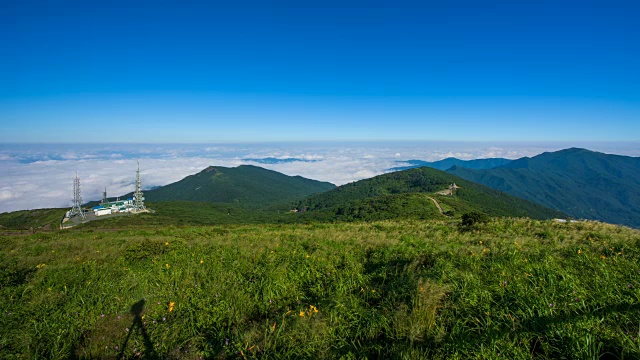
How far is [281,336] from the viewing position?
4098 mm

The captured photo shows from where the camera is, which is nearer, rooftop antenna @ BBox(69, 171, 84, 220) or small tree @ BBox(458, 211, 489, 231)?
small tree @ BBox(458, 211, 489, 231)

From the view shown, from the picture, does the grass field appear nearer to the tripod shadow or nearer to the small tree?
the tripod shadow

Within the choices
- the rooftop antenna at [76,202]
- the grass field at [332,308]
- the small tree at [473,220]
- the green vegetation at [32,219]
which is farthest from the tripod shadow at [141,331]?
the rooftop antenna at [76,202]

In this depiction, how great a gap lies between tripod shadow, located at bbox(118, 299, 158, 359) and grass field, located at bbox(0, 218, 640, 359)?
23 mm

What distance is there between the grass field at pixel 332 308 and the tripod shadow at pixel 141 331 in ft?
0.07

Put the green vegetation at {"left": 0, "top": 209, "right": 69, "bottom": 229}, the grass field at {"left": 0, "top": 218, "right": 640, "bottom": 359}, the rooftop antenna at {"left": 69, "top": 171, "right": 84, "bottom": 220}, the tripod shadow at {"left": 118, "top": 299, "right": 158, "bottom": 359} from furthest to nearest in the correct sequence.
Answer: the rooftop antenna at {"left": 69, "top": 171, "right": 84, "bottom": 220}, the green vegetation at {"left": 0, "top": 209, "right": 69, "bottom": 229}, the tripod shadow at {"left": 118, "top": 299, "right": 158, "bottom": 359}, the grass field at {"left": 0, "top": 218, "right": 640, "bottom": 359}

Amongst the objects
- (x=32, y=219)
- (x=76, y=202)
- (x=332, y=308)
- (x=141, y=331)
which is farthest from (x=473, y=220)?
(x=32, y=219)

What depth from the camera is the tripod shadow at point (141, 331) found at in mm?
4332

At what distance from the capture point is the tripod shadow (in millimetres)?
4332

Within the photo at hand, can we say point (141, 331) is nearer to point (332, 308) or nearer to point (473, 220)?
point (332, 308)

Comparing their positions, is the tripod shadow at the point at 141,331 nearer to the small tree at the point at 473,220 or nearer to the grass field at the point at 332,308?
the grass field at the point at 332,308

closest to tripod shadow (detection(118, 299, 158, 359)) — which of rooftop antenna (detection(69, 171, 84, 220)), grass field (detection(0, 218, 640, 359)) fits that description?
grass field (detection(0, 218, 640, 359))

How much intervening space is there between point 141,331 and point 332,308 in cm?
338

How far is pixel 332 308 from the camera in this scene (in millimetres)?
4754
